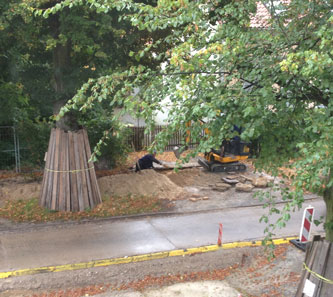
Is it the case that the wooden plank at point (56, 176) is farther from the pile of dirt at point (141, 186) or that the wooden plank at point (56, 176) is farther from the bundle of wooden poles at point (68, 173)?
the pile of dirt at point (141, 186)

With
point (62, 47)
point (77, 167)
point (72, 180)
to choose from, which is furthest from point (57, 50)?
point (72, 180)

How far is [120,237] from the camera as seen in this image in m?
8.72

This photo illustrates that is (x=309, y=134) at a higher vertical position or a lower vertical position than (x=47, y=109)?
higher

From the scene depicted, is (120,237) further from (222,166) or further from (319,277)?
(222,166)

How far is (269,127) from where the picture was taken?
4.57 m

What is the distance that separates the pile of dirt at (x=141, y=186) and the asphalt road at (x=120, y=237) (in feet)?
5.52

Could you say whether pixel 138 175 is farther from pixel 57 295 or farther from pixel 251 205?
pixel 57 295

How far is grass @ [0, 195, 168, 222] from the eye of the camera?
9.75 metres

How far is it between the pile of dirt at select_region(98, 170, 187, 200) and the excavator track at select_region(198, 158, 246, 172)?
8.65 feet

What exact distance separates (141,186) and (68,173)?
2917mm

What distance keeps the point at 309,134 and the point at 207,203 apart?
7344 mm

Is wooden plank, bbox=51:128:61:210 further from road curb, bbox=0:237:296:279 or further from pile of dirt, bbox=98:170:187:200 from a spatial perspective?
road curb, bbox=0:237:296:279

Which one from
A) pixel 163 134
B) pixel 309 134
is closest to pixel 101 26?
pixel 163 134

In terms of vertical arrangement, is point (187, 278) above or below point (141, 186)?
above
